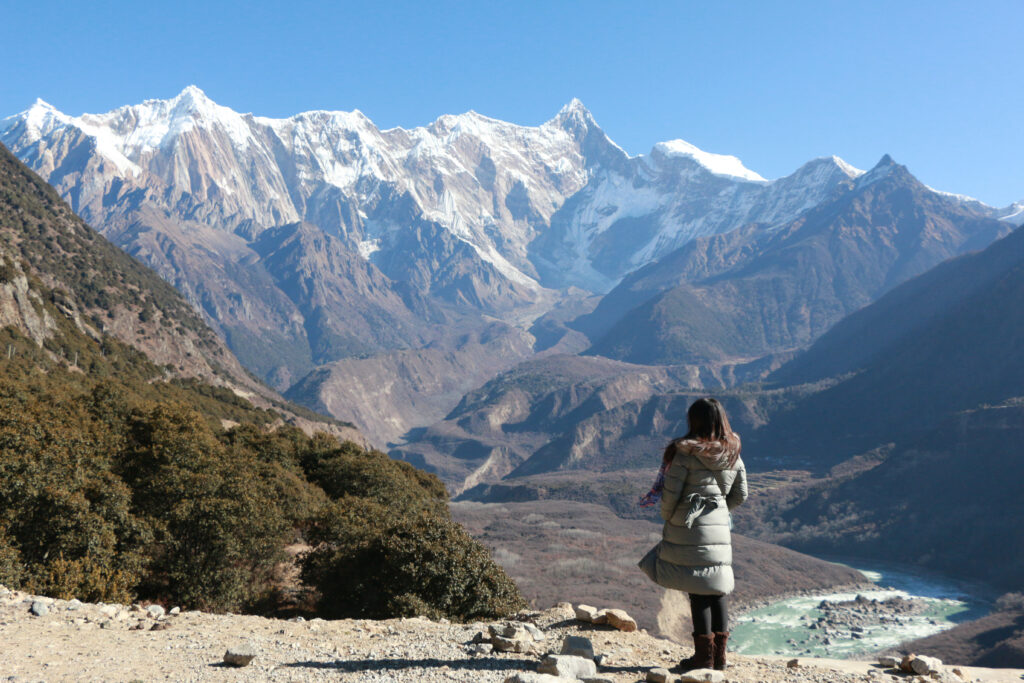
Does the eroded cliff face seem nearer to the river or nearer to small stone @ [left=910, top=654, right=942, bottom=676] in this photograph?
the river

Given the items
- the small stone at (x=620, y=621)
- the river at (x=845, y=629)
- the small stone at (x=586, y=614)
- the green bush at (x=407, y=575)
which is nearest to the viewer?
the small stone at (x=620, y=621)

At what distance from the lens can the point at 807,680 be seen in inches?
613

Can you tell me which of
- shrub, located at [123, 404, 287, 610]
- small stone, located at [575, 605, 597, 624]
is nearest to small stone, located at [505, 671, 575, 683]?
small stone, located at [575, 605, 597, 624]

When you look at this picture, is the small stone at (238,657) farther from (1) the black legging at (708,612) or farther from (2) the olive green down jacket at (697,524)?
(1) the black legging at (708,612)

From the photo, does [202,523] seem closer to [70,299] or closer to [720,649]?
[720,649]

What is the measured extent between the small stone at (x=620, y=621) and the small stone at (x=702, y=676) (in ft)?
Answer: 18.3

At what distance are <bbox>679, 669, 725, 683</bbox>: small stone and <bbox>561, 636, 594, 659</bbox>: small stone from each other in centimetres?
234

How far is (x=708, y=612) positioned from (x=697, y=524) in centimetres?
199

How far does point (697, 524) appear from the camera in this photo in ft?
45.9

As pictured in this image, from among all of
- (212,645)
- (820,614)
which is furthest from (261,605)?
(820,614)

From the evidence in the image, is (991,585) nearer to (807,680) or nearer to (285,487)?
(285,487)

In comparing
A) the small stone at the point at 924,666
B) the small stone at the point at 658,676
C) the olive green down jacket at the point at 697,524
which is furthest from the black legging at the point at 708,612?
the small stone at the point at 924,666

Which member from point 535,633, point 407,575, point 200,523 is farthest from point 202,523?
point 535,633

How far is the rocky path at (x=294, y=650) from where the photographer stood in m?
15.5
